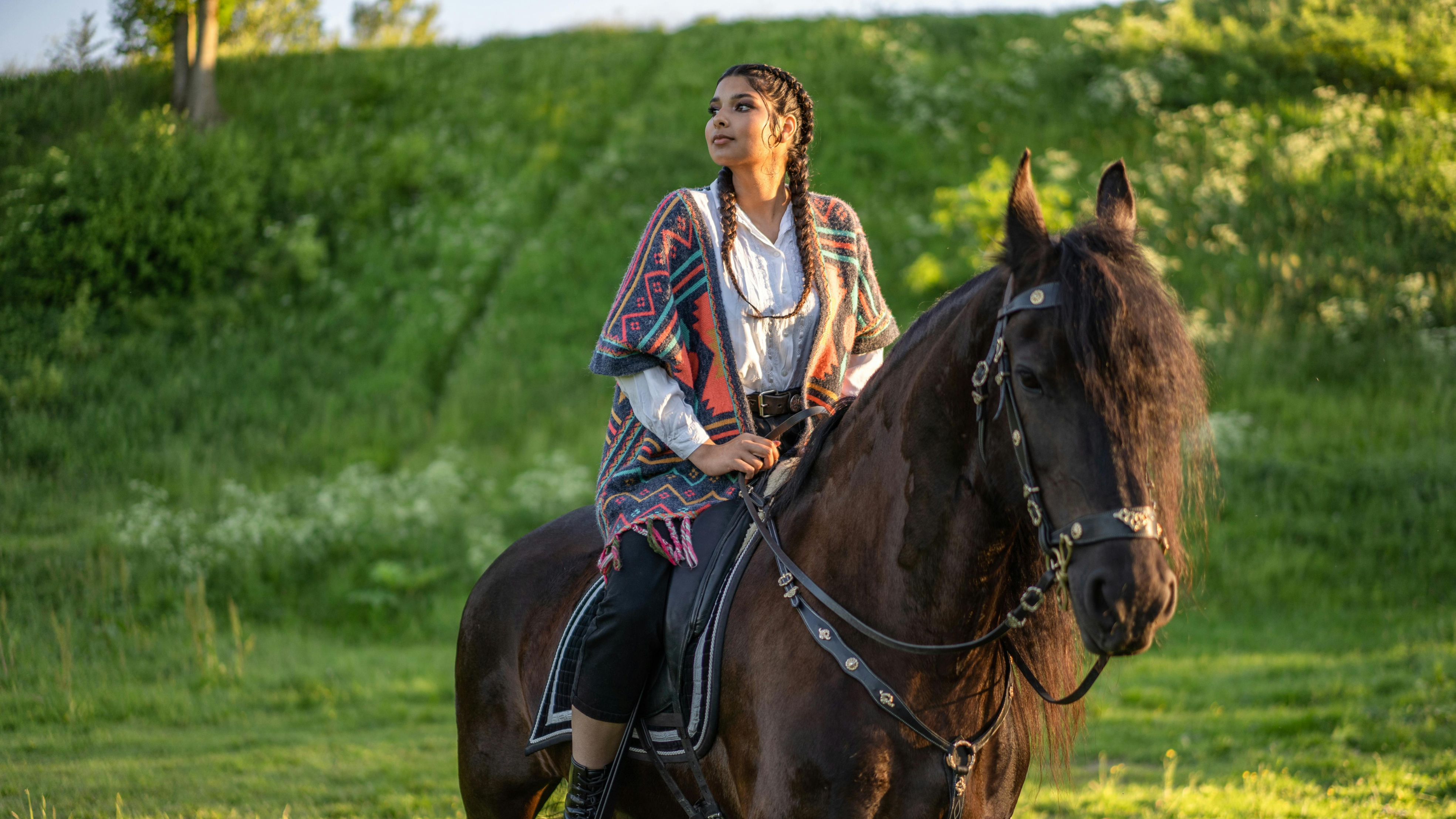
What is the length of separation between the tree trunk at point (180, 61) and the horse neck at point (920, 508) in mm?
15149

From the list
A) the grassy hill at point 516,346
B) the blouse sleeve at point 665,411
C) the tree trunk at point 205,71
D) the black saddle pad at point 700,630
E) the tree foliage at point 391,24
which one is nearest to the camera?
the black saddle pad at point 700,630

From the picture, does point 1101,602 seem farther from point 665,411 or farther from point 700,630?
point 665,411

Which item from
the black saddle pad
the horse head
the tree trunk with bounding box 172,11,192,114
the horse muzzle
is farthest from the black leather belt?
the tree trunk with bounding box 172,11,192,114

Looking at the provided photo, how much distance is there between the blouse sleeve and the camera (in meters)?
2.77

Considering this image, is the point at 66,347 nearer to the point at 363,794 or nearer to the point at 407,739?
the point at 407,739

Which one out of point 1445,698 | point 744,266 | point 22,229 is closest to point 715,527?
point 744,266

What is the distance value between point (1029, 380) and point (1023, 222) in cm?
37

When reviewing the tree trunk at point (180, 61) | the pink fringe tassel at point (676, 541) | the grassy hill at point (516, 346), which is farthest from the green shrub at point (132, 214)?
the pink fringe tassel at point (676, 541)

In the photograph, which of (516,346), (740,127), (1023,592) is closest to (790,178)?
(740,127)

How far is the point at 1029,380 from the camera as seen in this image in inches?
78.6

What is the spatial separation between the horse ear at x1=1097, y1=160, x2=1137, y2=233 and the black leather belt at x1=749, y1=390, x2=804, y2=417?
40.1 inches

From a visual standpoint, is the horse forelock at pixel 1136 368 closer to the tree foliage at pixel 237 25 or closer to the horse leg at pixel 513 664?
the horse leg at pixel 513 664

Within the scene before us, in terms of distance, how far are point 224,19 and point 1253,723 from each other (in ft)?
54.5

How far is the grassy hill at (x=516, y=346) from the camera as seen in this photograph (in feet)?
23.0
